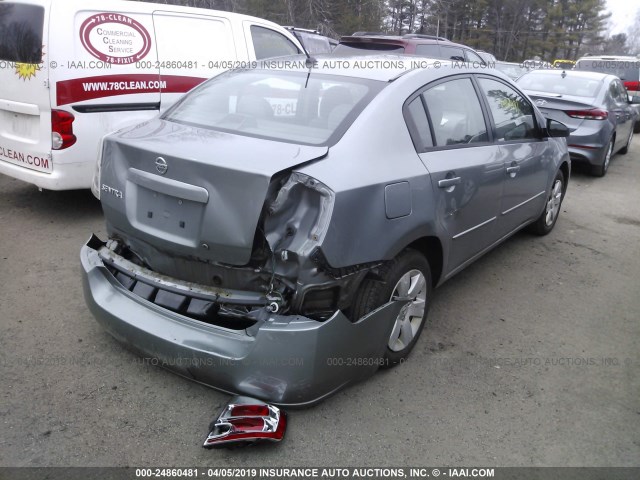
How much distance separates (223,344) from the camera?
2.51 metres

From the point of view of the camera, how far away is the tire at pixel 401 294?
106 inches

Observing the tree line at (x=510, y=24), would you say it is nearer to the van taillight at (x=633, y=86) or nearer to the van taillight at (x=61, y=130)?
the van taillight at (x=633, y=86)

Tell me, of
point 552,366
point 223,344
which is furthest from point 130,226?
point 552,366

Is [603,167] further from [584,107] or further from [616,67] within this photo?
[616,67]

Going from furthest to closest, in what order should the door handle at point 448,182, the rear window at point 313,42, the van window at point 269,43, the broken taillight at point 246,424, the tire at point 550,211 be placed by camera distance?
the rear window at point 313,42 → the van window at point 269,43 → the tire at point 550,211 → the door handle at point 448,182 → the broken taillight at point 246,424

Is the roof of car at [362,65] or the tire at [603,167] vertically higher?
the roof of car at [362,65]

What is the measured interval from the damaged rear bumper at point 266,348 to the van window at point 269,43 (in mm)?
4376

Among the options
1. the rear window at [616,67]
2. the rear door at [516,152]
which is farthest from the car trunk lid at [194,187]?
the rear window at [616,67]

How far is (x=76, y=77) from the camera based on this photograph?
4719mm

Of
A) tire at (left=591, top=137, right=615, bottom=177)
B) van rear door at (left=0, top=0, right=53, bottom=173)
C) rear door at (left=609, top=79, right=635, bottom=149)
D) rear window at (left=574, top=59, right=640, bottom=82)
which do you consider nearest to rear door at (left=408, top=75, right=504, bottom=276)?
van rear door at (left=0, top=0, right=53, bottom=173)

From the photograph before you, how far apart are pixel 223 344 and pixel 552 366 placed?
2007 mm

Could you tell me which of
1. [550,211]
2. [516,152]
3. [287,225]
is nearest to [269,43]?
[516,152]

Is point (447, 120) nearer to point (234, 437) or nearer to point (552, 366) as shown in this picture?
point (552, 366)

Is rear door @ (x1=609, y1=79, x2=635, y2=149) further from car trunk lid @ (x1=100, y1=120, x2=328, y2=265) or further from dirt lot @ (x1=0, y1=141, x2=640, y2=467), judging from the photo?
car trunk lid @ (x1=100, y1=120, x2=328, y2=265)
